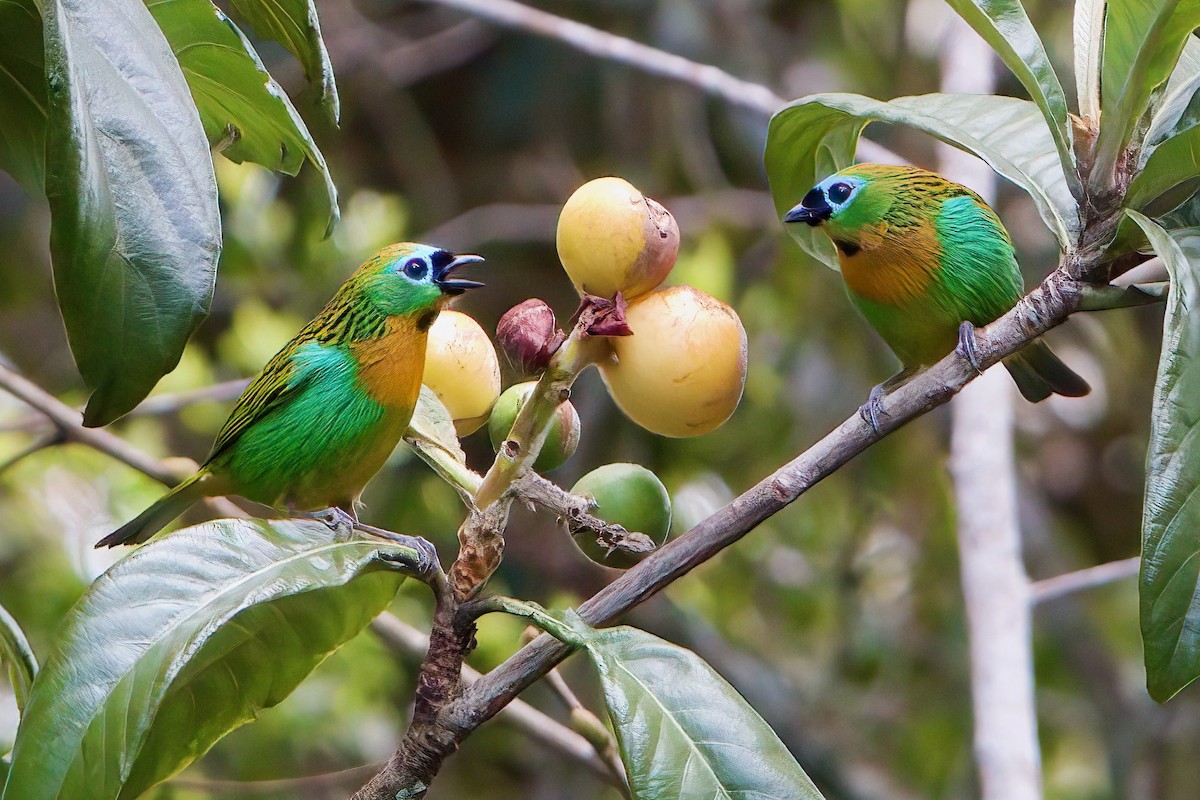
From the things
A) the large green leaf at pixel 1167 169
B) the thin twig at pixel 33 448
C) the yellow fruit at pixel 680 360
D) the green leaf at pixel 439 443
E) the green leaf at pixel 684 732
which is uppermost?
the large green leaf at pixel 1167 169

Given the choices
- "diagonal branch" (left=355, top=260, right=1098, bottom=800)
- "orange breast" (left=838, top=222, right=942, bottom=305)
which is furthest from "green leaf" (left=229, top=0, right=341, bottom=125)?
"orange breast" (left=838, top=222, right=942, bottom=305)

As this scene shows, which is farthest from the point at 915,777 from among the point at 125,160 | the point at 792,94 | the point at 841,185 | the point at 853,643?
the point at 125,160

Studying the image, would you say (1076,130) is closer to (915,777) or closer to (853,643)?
(853,643)

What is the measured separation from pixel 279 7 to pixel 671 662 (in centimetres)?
85

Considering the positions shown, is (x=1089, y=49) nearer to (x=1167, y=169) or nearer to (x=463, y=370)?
(x=1167, y=169)

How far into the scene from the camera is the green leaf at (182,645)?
1.03 metres

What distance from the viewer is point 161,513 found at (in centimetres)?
218

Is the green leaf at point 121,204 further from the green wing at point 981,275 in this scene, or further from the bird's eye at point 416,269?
the green wing at point 981,275

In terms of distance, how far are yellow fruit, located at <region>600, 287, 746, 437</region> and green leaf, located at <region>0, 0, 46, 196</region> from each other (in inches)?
27.9

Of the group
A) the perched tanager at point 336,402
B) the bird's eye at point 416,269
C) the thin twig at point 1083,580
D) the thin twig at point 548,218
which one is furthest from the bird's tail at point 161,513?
the thin twig at point 548,218

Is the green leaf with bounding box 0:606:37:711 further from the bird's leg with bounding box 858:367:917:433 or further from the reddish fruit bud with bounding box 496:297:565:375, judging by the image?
the bird's leg with bounding box 858:367:917:433

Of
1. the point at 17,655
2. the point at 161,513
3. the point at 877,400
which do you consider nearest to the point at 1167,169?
the point at 877,400

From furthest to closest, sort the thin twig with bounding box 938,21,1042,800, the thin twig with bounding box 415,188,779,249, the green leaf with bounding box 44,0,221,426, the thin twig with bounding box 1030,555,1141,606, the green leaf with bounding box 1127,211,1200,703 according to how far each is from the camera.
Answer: the thin twig with bounding box 415,188,779,249 → the thin twig with bounding box 1030,555,1141,606 → the thin twig with bounding box 938,21,1042,800 → the green leaf with bounding box 1127,211,1200,703 → the green leaf with bounding box 44,0,221,426

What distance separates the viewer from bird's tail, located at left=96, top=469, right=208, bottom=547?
81.8 inches
